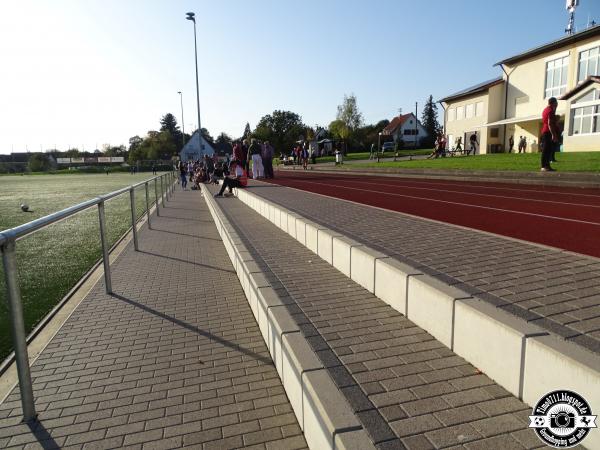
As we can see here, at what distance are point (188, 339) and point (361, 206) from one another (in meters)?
5.43

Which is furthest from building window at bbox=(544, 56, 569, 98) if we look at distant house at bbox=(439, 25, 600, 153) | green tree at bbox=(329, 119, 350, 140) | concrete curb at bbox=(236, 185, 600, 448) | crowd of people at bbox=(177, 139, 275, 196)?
green tree at bbox=(329, 119, 350, 140)

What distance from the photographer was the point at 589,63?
1163 inches

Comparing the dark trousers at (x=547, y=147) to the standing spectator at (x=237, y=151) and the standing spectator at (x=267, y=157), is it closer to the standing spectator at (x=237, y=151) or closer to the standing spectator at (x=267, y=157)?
the standing spectator at (x=237, y=151)

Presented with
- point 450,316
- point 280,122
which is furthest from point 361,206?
point 280,122

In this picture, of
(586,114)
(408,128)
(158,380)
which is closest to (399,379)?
(158,380)

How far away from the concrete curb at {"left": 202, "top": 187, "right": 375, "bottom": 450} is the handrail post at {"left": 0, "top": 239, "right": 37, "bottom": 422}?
66.9 inches

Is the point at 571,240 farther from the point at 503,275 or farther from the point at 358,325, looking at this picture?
the point at 358,325

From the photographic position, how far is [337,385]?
7.99ft

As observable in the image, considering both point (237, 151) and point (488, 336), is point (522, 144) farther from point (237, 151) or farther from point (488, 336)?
point (488, 336)

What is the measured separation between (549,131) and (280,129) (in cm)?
10867

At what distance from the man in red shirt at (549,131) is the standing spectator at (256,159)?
10772 mm

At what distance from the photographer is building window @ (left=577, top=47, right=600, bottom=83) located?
28.8 m

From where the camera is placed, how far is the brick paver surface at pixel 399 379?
202cm

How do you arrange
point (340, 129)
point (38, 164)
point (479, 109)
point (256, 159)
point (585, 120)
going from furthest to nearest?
point (38, 164) < point (340, 129) < point (479, 109) < point (585, 120) < point (256, 159)
